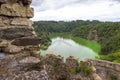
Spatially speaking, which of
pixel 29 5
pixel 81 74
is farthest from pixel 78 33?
pixel 29 5

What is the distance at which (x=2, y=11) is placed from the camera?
22.9 ft

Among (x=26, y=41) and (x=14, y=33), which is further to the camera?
(x=26, y=41)

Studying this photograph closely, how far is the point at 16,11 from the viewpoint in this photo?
7176mm

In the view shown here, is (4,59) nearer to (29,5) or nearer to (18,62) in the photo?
(18,62)

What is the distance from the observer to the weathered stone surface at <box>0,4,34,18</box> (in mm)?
6992

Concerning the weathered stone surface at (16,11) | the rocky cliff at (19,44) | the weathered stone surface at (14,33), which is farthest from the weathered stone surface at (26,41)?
the weathered stone surface at (16,11)

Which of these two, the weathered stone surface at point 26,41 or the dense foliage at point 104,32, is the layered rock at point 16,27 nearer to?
the weathered stone surface at point 26,41

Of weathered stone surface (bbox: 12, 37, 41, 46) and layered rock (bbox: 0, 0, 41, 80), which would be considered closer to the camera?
layered rock (bbox: 0, 0, 41, 80)

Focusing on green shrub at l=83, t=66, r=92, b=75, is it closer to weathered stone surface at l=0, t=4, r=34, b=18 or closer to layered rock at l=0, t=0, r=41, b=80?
layered rock at l=0, t=0, r=41, b=80

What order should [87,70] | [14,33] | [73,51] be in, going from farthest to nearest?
[73,51] → [87,70] → [14,33]

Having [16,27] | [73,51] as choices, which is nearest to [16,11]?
[16,27]

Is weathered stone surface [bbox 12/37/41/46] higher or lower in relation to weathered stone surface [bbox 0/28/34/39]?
lower

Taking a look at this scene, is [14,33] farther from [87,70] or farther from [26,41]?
[87,70]

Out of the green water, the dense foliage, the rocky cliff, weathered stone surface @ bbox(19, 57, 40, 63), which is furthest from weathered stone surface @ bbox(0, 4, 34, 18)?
the dense foliage
